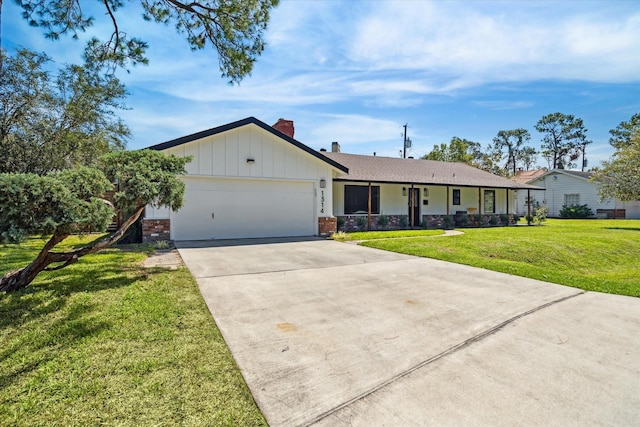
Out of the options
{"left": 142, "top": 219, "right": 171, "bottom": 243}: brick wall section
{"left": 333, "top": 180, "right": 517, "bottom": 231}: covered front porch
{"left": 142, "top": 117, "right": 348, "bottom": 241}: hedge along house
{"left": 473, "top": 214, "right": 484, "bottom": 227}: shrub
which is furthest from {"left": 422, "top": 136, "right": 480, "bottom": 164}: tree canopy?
{"left": 142, "top": 219, "right": 171, "bottom": 243}: brick wall section

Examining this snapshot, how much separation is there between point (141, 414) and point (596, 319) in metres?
4.93

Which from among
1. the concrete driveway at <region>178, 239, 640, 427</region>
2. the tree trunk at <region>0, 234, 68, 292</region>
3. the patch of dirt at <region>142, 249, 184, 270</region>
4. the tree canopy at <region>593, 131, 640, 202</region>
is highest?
the tree canopy at <region>593, 131, 640, 202</region>

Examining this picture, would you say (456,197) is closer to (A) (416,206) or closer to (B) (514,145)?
(A) (416,206)

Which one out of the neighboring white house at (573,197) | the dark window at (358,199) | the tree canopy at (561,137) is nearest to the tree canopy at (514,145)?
the tree canopy at (561,137)

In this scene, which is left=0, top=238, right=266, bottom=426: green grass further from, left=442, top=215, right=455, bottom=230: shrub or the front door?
left=442, top=215, right=455, bottom=230: shrub

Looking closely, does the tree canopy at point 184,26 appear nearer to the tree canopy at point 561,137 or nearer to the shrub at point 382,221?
the shrub at point 382,221

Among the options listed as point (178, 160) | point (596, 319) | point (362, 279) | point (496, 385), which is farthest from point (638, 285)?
point (178, 160)

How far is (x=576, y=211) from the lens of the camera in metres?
27.9

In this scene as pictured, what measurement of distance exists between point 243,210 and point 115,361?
903 cm

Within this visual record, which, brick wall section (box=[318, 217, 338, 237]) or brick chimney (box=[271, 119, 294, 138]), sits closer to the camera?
brick wall section (box=[318, 217, 338, 237])

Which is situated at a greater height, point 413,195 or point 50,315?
point 413,195

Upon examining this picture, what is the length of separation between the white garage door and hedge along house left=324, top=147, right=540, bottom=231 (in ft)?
8.34

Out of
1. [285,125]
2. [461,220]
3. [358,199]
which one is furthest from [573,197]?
[285,125]

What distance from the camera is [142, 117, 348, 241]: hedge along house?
10602 millimetres
